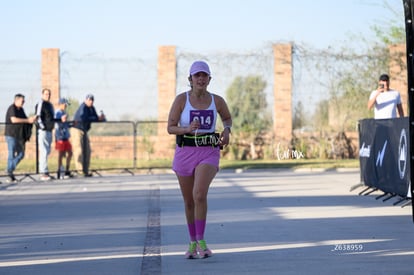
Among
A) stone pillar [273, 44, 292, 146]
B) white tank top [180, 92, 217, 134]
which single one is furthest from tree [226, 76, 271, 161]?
white tank top [180, 92, 217, 134]

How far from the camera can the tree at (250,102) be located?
34.2 metres

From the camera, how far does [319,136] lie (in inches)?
1329

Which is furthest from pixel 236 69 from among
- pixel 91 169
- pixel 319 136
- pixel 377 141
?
pixel 377 141

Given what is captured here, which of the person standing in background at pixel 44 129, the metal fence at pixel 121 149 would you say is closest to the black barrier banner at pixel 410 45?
the person standing in background at pixel 44 129

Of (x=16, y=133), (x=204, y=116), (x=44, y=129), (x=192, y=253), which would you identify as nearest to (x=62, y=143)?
(x=44, y=129)

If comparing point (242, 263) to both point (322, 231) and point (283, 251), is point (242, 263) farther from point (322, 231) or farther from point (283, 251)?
point (322, 231)

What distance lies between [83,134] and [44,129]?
2142 mm

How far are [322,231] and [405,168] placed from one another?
3226 millimetres

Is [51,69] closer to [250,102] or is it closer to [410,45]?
[250,102]

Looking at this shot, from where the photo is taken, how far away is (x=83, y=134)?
86.2 feet

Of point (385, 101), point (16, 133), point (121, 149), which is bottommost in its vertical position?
point (121, 149)

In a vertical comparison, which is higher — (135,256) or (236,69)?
(236,69)

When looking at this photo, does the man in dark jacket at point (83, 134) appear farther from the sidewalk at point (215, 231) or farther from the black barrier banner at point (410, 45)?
the black barrier banner at point (410, 45)

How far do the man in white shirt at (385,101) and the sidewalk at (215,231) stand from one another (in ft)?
5.22
